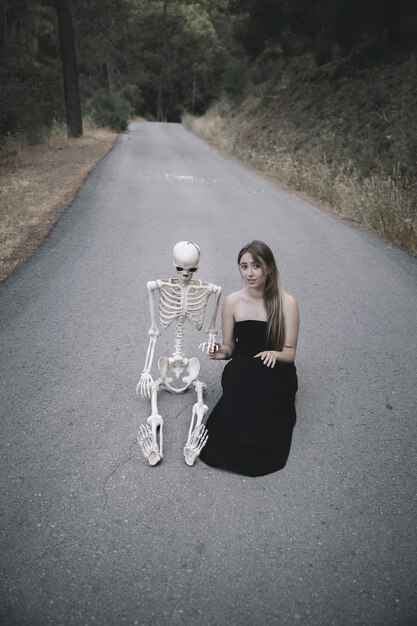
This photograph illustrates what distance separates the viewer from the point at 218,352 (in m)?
3.07

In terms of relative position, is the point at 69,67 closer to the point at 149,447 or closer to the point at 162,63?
the point at 149,447

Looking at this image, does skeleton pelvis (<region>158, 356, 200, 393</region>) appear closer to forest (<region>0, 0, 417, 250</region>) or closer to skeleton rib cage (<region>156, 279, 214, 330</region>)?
skeleton rib cage (<region>156, 279, 214, 330</region>)

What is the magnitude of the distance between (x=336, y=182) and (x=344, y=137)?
3.95 meters

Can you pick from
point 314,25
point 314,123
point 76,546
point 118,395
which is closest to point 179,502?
point 76,546

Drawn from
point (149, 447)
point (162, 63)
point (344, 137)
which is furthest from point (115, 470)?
point (162, 63)

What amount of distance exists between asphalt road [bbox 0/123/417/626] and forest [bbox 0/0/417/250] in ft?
15.1

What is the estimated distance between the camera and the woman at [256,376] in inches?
107

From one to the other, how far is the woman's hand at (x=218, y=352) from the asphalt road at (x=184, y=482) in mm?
503

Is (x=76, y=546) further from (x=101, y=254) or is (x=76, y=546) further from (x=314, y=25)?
(x=314, y=25)

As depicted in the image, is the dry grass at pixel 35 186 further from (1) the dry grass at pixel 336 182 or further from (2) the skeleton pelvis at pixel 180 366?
(1) the dry grass at pixel 336 182

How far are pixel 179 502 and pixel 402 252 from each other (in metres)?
6.19

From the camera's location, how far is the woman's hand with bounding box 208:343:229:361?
2.95 m

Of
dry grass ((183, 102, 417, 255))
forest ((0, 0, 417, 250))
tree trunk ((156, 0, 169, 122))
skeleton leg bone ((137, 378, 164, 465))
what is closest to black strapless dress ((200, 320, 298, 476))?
skeleton leg bone ((137, 378, 164, 465))

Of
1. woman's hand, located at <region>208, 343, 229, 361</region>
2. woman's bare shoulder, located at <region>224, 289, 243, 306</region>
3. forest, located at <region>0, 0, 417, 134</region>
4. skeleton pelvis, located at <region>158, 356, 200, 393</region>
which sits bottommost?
skeleton pelvis, located at <region>158, 356, 200, 393</region>
